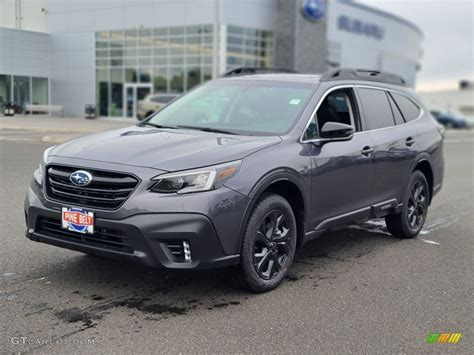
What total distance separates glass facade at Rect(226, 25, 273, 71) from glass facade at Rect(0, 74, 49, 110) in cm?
2523

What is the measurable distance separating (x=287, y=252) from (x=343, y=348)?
49.1 inches

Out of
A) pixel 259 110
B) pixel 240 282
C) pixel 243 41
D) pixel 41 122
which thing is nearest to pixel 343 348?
pixel 240 282

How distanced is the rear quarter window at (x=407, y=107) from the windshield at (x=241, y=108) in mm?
1832

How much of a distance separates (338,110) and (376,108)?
28.0 inches

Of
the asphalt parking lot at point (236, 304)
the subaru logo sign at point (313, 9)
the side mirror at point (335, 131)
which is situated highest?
the subaru logo sign at point (313, 9)

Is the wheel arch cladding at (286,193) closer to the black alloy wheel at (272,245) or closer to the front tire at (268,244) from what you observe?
the front tire at (268,244)

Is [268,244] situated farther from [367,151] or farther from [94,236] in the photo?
[367,151]

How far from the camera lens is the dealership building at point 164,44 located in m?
6.86

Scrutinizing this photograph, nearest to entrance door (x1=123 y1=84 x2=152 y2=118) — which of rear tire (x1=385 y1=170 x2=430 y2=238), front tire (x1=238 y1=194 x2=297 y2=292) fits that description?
rear tire (x1=385 y1=170 x2=430 y2=238)

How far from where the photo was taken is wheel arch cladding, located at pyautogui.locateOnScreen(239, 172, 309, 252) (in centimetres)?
429

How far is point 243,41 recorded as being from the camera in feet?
109

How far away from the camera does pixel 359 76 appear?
20.4 ft

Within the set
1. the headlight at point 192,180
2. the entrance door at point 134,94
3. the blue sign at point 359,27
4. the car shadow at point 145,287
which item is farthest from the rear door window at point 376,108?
the blue sign at point 359,27

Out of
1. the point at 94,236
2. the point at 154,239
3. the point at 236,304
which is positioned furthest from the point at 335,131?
the point at 94,236
